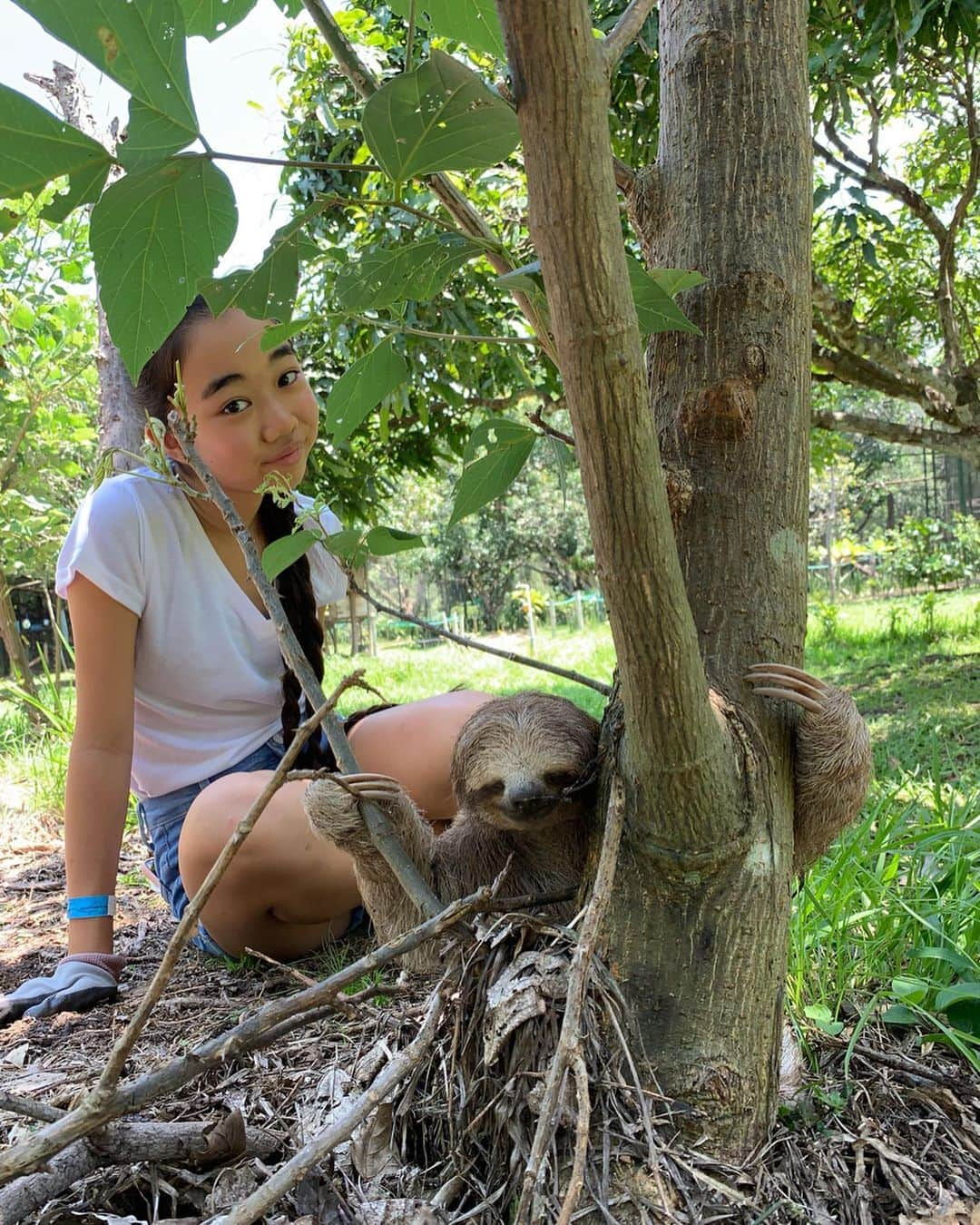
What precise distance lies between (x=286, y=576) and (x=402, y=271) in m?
1.14

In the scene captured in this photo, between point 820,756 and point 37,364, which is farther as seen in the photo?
point 37,364

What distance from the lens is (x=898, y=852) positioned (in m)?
1.98

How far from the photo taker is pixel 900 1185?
934mm

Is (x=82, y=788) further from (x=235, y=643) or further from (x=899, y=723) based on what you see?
(x=899, y=723)

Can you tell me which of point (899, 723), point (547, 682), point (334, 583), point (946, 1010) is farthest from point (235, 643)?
point (547, 682)

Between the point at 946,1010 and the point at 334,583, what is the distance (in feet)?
5.48

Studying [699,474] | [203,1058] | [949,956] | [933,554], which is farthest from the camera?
[933,554]

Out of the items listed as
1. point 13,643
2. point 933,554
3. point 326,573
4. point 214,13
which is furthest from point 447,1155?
point 933,554

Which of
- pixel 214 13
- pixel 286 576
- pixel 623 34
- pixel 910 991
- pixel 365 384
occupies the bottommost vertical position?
pixel 910 991

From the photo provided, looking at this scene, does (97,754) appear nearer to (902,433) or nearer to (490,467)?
(490,467)

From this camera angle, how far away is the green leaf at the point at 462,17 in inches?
31.9

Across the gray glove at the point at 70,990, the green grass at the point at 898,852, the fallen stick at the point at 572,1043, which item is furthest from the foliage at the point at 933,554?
the fallen stick at the point at 572,1043

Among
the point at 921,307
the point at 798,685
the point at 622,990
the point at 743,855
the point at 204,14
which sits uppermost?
the point at 921,307

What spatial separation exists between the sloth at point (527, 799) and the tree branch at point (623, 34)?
65 cm
